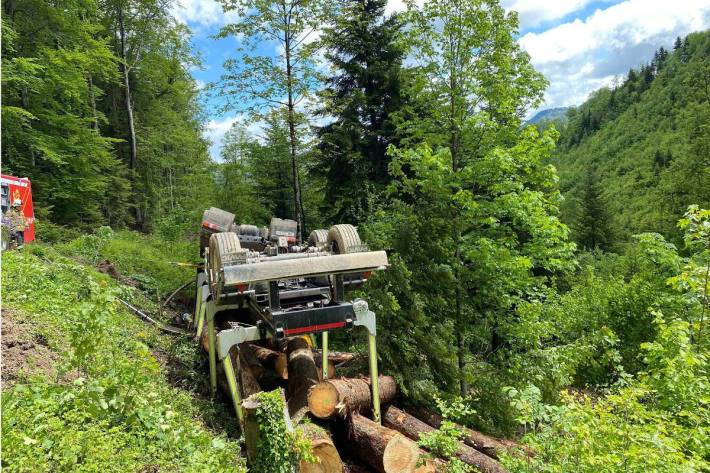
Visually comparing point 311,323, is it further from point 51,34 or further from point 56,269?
point 51,34

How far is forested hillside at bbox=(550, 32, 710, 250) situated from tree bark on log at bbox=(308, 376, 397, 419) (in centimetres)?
1610

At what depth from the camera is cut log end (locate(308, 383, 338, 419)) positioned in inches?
175

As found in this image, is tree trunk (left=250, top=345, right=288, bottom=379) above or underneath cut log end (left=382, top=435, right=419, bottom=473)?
above

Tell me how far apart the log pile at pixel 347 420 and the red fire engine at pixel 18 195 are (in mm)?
9150

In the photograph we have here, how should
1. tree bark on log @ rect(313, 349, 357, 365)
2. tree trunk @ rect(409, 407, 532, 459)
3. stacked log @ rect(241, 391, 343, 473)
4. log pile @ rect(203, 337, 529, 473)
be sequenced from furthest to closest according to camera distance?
tree bark on log @ rect(313, 349, 357, 365)
tree trunk @ rect(409, 407, 532, 459)
log pile @ rect(203, 337, 529, 473)
stacked log @ rect(241, 391, 343, 473)

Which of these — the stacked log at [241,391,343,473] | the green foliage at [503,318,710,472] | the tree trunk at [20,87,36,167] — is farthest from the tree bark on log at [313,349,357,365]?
the tree trunk at [20,87,36,167]

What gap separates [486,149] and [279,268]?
6.56m

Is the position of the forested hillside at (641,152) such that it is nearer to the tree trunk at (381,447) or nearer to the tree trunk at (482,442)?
the tree trunk at (482,442)

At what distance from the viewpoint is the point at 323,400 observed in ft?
14.8

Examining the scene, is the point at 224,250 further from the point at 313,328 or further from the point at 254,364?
the point at 254,364

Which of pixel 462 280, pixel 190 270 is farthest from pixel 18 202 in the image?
pixel 462 280

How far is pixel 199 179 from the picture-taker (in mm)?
17562

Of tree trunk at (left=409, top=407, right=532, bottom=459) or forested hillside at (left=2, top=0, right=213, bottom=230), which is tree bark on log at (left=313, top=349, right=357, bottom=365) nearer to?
tree trunk at (left=409, top=407, right=532, bottom=459)

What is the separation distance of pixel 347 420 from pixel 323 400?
0.46 meters
